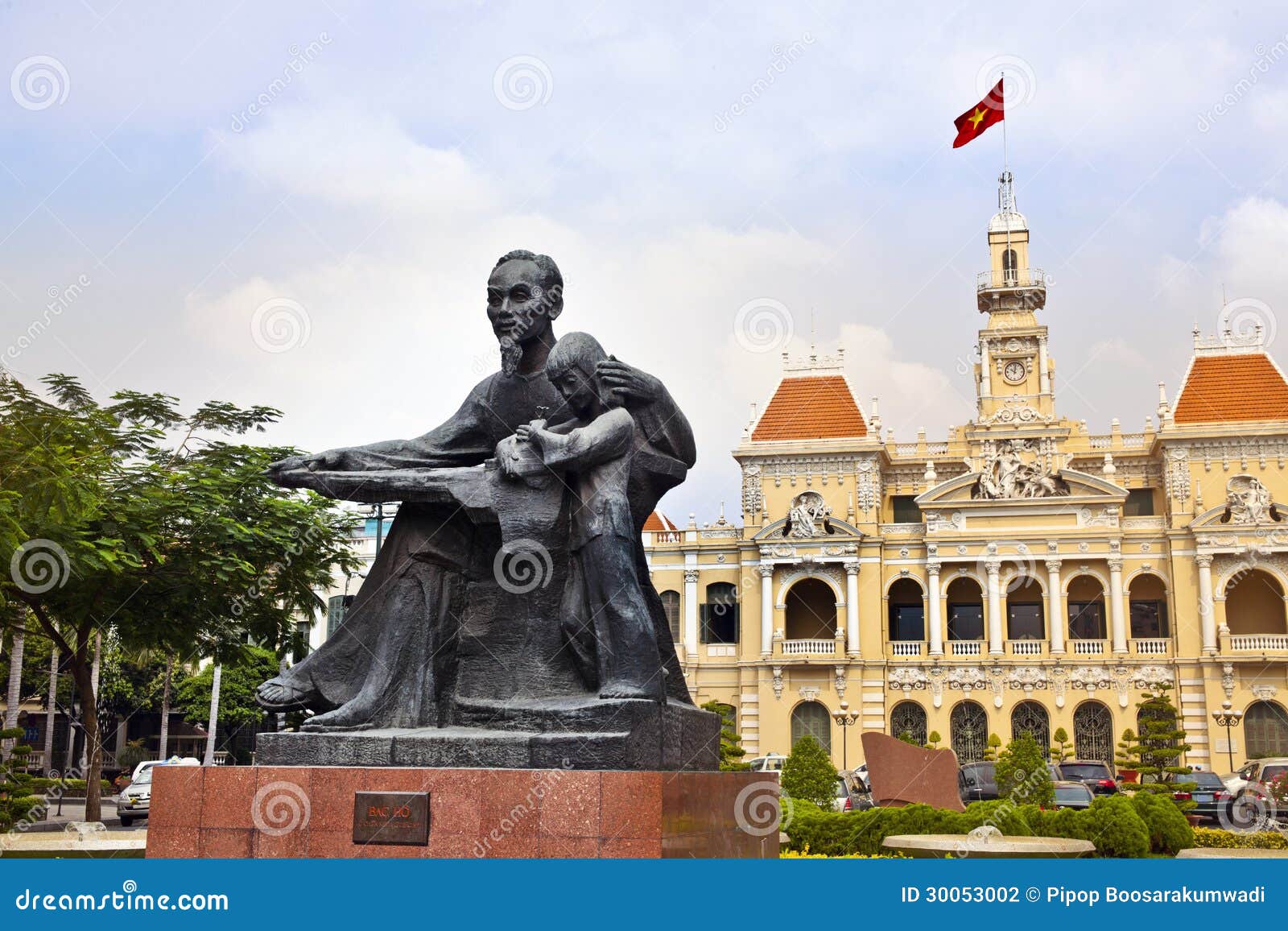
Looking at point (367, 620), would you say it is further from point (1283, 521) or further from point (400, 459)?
point (1283, 521)

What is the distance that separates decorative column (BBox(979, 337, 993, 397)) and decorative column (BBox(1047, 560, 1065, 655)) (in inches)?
269

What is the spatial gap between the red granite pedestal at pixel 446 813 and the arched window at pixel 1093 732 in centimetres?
3890

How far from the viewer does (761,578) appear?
44031 millimetres

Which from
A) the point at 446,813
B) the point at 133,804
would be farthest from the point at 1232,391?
the point at 446,813

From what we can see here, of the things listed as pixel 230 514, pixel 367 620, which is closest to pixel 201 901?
pixel 367 620

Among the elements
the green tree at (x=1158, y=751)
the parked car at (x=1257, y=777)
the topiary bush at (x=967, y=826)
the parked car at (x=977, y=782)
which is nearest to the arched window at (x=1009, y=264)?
the green tree at (x=1158, y=751)

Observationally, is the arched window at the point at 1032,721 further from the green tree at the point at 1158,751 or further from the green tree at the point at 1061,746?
the green tree at the point at 1158,751

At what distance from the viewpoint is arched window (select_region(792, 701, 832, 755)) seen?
1670 inches

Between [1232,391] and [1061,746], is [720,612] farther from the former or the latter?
[1232,391]

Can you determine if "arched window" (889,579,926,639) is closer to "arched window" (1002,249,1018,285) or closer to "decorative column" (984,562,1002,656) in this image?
"decorative column" (984,562,1002,656)

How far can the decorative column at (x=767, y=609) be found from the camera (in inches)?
1719

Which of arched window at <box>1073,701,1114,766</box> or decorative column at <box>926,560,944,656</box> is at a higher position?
decorative column at <box>926,560,944,656</box>

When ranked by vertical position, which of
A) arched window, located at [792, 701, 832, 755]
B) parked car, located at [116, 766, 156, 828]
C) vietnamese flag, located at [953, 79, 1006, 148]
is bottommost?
parked car, located at [116, 766, 156, 828]

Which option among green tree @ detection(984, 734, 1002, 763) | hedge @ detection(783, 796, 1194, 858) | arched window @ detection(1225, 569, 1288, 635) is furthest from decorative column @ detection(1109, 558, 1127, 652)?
hedge @ detection(783, 796, 1194, 858)
